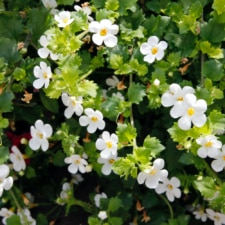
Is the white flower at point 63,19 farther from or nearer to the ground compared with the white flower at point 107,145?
farther from the ground

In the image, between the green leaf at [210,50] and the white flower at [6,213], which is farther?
the white flower at [6,213]

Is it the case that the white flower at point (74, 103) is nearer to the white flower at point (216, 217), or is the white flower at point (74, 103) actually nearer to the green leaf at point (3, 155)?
the green leaf at point (3, 155)

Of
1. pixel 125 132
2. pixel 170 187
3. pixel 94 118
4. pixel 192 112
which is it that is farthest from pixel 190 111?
pixel 170 187

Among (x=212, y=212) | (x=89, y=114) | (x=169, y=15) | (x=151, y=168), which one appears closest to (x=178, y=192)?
(x=212, y=212)

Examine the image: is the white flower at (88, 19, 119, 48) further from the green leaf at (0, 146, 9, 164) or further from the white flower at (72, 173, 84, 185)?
the white flower at (72, 173, 84, 185)

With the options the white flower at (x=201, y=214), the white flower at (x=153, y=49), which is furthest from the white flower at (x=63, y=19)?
the white flower at (x=201, y=214)

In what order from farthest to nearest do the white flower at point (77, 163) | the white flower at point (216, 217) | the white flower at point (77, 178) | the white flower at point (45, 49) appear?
the white flower at point (77, 178) < the white flower at point (216, 217) < the white flower at point (77, 163) < the white flower at point (45, 49)

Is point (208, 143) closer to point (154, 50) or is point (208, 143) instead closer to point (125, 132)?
point (125, 132)

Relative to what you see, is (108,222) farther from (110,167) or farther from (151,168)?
(151,168)
